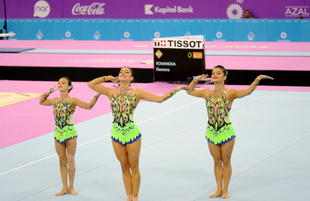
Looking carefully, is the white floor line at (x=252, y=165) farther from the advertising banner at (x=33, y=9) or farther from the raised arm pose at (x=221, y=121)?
the advertising banner at (x=33, y=9)

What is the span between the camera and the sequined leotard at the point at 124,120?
5.14 m

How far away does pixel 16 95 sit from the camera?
40.6ft

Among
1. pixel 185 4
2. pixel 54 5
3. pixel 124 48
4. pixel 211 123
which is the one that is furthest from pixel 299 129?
pixel 54 5

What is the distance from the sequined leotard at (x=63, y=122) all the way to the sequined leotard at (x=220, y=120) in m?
1.79

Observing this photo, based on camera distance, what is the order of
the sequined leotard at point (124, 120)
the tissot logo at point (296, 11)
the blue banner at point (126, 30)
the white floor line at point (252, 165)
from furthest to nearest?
1. the blue banner at point (126, 30)
2. the tissot logo at point (296, 11)
3. the white floor line at point (252, 165)
4. the sequined leotard at point (124, 120)

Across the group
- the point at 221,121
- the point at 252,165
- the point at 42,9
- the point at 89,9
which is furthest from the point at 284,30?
the point at 221,121

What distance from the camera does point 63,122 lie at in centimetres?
560

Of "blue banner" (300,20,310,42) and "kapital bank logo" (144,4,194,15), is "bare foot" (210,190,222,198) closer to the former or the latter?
"blue banner" (300,20,310,42)

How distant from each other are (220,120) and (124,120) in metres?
1.18

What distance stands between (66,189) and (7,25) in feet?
73.1

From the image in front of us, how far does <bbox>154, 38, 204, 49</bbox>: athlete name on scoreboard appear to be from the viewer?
13.4 metres

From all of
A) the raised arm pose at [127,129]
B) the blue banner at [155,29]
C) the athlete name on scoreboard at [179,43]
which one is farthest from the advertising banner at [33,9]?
the raised arm pose at [127,129]

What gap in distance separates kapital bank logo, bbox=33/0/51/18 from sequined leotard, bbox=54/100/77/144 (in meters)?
22.0

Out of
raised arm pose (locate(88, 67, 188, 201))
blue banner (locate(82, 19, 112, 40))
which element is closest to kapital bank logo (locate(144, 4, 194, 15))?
blue banner (locate(82, 19, 112, 40))
